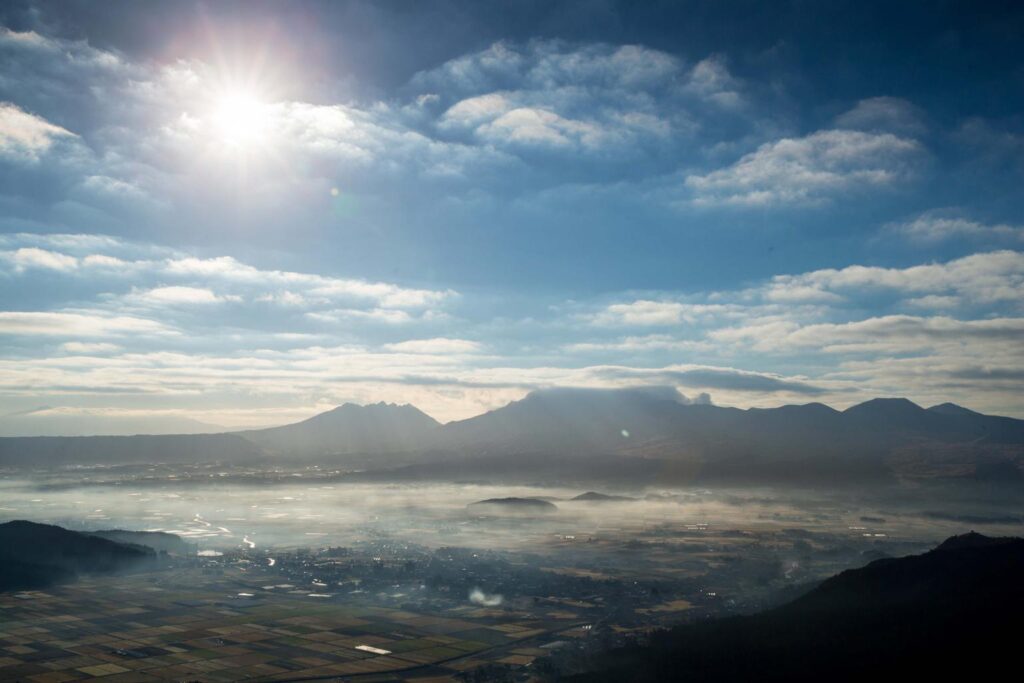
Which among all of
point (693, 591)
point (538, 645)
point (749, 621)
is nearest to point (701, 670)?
point (749, 621)

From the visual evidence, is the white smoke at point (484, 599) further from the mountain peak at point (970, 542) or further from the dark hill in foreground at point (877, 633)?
the mountain peak at point (970, 542)

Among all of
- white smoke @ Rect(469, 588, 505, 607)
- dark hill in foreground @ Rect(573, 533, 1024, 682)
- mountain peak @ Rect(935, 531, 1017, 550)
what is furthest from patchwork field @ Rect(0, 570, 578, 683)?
mountain peak @ Rect(935, 531, 1017, 550)

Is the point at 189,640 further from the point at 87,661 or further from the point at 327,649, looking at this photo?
the point at 327,649

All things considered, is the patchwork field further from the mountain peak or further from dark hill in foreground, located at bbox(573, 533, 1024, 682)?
the mountain peak

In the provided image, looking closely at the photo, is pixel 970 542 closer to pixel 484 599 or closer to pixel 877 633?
pixel 877 633

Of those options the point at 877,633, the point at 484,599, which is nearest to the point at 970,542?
the point at 877,633

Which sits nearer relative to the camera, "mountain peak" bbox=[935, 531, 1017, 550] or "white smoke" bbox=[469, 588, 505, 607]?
"mountain peak" bbox=[935, 531, 1017, 550]
